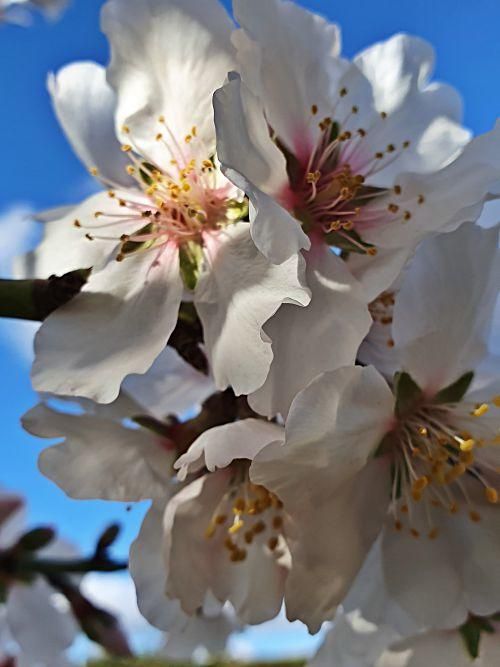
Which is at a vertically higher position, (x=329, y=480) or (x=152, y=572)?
(x=329, y=480)

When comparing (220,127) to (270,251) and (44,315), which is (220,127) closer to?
(270,251)

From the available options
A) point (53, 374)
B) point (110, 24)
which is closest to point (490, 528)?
point (53, 374)

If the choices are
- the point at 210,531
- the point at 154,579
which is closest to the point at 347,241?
the point at 210,531

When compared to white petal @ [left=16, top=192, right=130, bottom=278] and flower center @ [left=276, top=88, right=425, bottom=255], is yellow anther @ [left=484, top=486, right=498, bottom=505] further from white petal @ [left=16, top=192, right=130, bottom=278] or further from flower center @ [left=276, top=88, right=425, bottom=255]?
white petal @ [left=16, top=192, right=130, bottom=278]

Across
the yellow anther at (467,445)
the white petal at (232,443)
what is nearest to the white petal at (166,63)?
the white petal at (232,443)

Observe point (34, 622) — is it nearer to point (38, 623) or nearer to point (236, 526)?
point (38, 623)

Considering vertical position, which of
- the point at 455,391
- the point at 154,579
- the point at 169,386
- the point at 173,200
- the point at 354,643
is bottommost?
the point at 354,643
